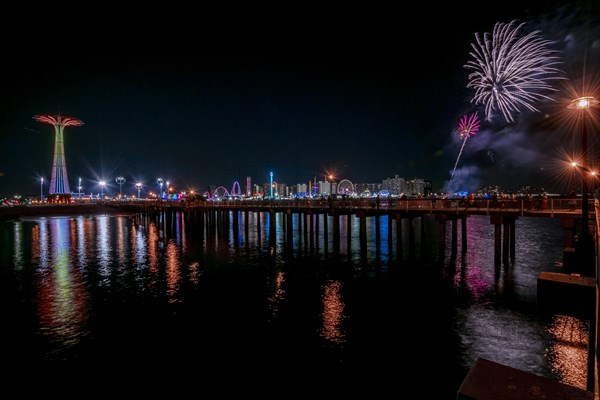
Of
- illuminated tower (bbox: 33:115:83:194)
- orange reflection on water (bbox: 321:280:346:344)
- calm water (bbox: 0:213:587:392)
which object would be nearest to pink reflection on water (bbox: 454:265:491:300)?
calm water (bbox: 0:213:587:392)

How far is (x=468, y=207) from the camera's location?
30.3 meters

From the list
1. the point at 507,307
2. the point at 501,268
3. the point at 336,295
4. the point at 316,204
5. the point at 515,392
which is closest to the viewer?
the point at 515,392

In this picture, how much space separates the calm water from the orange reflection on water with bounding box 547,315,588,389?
64 mm

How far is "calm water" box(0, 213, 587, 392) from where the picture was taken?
13383 millimetres

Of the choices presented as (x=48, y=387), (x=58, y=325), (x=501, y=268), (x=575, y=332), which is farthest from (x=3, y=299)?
(x=501, y=268)

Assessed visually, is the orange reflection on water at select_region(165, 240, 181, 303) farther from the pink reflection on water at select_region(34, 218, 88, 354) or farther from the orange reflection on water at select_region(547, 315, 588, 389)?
the orange reflection on water at select_region(547, 315, 588, 389)

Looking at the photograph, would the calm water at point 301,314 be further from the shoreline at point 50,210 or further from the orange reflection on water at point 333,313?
the shoreline at point 50,210

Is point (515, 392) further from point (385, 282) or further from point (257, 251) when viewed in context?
point (257, 251)

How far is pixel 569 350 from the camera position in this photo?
13367 millimetres

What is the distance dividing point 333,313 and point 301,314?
158cm

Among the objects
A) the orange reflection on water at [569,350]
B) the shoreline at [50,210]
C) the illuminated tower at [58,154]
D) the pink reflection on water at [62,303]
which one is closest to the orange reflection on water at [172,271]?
the pink reflection on water at [62,303]

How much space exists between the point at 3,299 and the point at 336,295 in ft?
63.1

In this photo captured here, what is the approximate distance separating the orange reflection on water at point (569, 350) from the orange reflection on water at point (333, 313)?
24.2 feet

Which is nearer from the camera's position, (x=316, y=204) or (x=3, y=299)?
(x=3, y=299)
